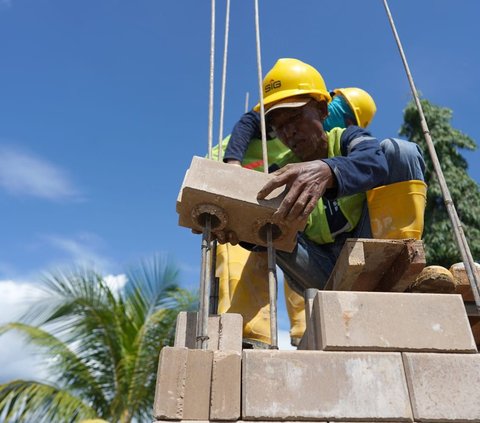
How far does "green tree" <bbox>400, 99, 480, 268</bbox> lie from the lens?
1003 cm

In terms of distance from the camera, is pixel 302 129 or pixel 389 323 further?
pixel 302 129

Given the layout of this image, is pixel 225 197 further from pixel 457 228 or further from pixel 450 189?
pixel 450 189

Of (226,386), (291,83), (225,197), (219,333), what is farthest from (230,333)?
(291,83)

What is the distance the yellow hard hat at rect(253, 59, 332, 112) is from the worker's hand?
1140 millimetres

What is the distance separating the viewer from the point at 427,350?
165cm

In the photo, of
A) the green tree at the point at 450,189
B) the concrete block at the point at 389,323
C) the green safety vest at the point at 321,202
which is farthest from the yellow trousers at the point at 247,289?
the green tree at the point at 450,189

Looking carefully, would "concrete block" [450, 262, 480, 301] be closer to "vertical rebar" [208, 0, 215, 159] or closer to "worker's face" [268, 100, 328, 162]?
"worker's face" [268, 100, 328, 162]

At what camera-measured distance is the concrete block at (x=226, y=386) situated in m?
1.47

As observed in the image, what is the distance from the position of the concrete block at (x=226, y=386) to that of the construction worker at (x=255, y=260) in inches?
42.3

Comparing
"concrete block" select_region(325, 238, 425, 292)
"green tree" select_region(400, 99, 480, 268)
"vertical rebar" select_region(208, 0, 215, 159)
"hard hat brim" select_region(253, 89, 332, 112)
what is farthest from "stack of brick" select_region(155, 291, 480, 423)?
"green tree" select_region(400, 99, 480, 268)

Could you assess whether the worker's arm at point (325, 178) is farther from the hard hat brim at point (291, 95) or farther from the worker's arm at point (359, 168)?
the hard hat brim at point (291, 95)

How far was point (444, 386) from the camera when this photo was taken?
1.57 meters

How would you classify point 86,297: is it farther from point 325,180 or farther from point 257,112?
point 325,180

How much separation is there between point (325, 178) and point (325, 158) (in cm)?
75
